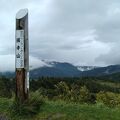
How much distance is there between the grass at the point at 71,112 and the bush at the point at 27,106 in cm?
15

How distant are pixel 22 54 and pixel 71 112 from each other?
97.3 inches

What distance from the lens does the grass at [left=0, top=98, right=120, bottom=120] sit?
9.84 m

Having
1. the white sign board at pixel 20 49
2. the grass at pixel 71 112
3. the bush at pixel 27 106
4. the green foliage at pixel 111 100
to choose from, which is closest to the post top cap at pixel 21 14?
the white sign board at pixel 20 49

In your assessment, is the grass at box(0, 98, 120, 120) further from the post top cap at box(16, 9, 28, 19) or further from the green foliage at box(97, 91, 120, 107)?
the post top cap at box(16, 9, 28, 19)

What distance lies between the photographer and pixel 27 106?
10.6 m

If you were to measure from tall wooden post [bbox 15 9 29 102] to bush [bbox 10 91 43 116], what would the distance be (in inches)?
11.6

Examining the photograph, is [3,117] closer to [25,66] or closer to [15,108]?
[15,108]

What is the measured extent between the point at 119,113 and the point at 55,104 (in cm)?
207

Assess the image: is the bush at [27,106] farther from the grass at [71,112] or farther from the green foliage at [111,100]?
the green foliage at [111,100]

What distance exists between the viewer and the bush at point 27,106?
1049cm

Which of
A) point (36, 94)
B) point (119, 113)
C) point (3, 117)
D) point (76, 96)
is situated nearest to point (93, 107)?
point (119, 113)

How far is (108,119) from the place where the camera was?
379 inches

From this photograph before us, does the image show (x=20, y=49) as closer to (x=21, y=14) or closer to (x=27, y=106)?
(x=21, y=14)

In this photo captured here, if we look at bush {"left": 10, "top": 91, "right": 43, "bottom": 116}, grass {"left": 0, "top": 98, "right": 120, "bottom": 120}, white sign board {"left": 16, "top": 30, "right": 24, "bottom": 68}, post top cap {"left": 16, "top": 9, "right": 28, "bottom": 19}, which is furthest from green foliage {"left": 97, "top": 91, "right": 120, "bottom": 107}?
post top cap {"left": 16, "top": 9, "right": 28, "bottom": 19}
